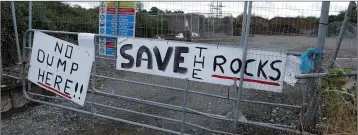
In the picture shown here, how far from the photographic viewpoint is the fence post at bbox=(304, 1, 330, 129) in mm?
3814

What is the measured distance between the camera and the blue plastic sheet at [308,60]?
3.76 metres

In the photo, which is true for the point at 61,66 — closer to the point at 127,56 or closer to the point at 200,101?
the point at 127,56

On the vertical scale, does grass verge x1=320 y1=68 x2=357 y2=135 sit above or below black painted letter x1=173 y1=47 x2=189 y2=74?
below

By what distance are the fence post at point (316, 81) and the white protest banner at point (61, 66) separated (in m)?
3.11

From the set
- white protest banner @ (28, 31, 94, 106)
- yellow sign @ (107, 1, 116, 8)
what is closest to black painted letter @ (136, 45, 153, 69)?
white protest banner @ (28, 31, 94, 106)

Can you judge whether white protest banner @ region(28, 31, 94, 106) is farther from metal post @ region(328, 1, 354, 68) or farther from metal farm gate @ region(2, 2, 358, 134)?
metal post @ region(328, 1, 354, 68)

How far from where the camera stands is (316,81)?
3.84m

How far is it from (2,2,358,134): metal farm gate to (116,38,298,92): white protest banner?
0.38 ft

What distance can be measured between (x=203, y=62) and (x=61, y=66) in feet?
7.68

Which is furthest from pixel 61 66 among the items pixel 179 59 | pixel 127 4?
pixel 179 59

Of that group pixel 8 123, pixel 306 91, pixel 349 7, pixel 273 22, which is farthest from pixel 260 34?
pixel 8 123

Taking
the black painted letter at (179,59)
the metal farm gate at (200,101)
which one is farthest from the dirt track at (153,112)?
the black painted letter at (179,59)

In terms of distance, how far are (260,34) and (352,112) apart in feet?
4.46

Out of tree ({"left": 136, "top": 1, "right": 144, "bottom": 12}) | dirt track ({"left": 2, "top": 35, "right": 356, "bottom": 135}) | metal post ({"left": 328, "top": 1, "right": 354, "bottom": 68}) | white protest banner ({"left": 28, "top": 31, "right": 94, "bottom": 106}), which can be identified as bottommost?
dirt track ({"left": 2, "top": 35, "right": 356, "bottom": 135})
